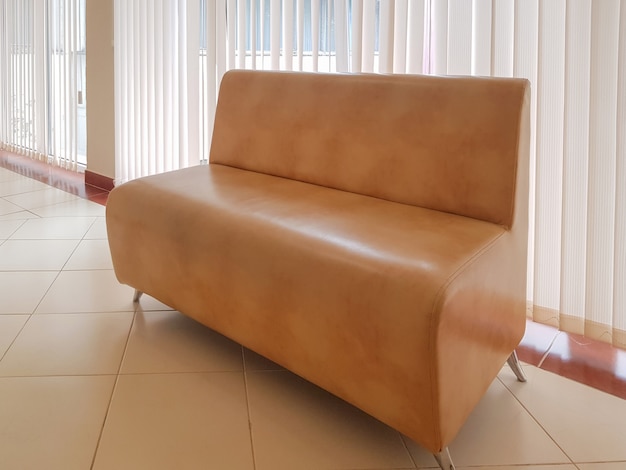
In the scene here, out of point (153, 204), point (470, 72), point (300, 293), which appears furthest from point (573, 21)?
point (153, 204)

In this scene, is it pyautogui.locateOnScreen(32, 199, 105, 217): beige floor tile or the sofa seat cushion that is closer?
the sofa seat cushion

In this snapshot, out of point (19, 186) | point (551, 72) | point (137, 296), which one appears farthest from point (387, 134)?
point (19, 186)

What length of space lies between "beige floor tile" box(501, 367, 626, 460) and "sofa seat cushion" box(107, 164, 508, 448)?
1.42 ft

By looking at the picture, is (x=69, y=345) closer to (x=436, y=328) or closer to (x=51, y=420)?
(x=51, y=420)

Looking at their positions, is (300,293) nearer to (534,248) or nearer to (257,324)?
(257,324)

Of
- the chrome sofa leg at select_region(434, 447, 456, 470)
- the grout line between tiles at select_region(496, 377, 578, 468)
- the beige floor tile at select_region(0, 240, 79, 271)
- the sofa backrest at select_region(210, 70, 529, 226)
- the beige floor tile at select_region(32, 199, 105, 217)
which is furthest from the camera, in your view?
the beige floor tile at select_region(32, 199, 105, 217)

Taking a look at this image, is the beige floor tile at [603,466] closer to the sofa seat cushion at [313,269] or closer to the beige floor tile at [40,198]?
the sofa seat cushion at [313,269]

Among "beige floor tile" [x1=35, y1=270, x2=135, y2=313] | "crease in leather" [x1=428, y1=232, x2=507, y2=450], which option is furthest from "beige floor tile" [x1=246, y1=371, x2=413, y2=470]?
"beige floor tile" [x1=35, y1=270, x2=135, y2=313]

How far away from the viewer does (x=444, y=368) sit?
1.21 meters

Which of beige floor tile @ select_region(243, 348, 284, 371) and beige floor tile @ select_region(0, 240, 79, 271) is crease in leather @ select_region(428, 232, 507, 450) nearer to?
beige floor tile @ select_region(243, 348, 284, 371)

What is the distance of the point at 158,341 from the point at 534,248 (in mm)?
1263

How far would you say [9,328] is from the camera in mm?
1974

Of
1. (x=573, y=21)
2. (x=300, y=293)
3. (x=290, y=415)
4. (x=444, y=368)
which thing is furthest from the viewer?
(x=573, y=21)

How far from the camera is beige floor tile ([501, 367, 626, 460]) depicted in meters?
1.42
